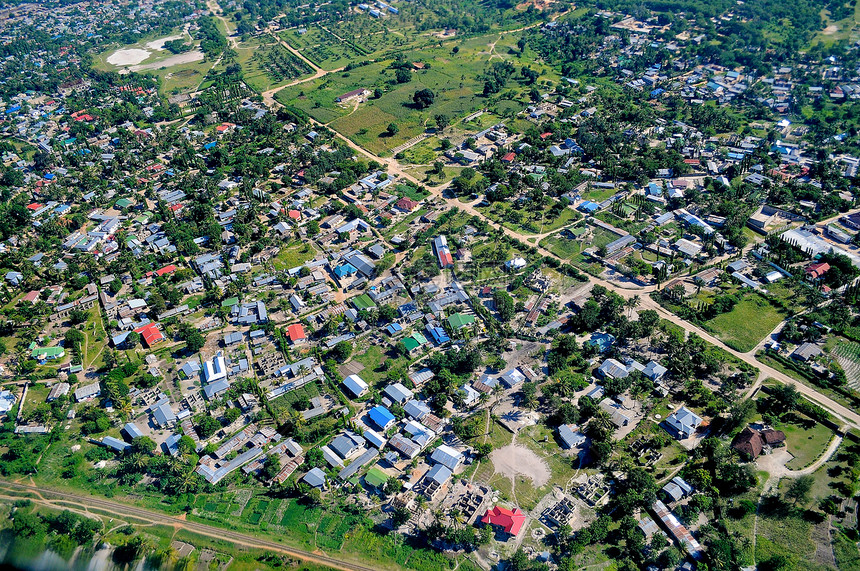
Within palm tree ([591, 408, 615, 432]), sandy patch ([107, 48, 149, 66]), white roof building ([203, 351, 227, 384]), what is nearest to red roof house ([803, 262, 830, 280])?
palm tree ([591, 408, 615, 432])

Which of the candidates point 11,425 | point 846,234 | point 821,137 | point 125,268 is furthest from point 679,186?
point 11,425

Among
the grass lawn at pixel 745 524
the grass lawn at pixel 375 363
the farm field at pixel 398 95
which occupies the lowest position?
the grass lawn at pixel 375 363

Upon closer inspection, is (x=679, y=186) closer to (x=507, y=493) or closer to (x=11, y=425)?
(x=507, y=493)

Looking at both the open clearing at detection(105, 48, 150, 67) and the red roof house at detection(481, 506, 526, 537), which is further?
the open clearing at detection(105, 48, 150, 67)

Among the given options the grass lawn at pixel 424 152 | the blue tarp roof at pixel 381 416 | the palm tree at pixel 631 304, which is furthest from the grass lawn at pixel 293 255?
the palm tree at pixel 631 304

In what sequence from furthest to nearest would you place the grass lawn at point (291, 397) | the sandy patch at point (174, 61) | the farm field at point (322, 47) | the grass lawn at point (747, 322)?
the sandy patch at point (174, 61) → the farm field at point (322, 47) → the grass lawn at point (747, 322) → the grass lawn at point (291, 397)

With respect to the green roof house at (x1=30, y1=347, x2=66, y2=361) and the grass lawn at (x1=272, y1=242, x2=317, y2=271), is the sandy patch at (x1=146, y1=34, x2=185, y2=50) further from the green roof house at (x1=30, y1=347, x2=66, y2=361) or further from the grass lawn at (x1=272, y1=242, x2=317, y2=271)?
the green roof house at (x1=30, y1=347, x2=66, y2=361)

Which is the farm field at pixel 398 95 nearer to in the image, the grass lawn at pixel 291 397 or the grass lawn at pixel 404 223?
the grass lawn at pixel 404 223
